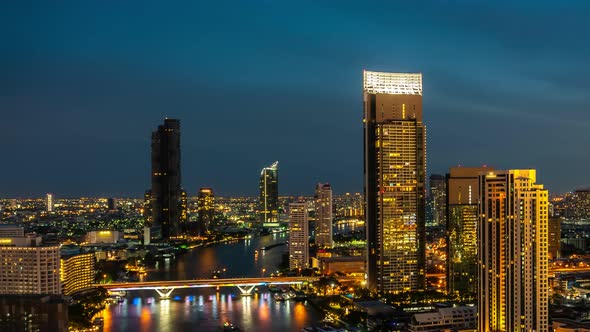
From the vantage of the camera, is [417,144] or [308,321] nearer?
[308,321]

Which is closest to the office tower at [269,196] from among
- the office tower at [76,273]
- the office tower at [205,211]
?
the office tower at [205,211]

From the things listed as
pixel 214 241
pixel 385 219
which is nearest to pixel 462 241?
pixel 385 219

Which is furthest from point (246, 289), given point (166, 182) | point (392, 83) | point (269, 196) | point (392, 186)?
point (269, 196)

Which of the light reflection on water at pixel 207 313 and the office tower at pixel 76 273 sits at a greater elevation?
the office tower at pixel 76 273

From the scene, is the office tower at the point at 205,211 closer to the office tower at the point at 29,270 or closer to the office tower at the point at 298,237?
the office tower at the point at 298,237

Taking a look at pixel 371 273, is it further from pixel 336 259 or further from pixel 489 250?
pixel 489 250

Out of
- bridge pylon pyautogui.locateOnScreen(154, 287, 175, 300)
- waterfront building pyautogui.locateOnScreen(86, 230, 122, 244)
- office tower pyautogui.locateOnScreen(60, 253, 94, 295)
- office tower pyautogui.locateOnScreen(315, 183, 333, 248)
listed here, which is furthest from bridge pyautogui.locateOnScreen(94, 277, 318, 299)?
waterfront building pyautogui.locateOnScreen(86, 230, 122, 244)
